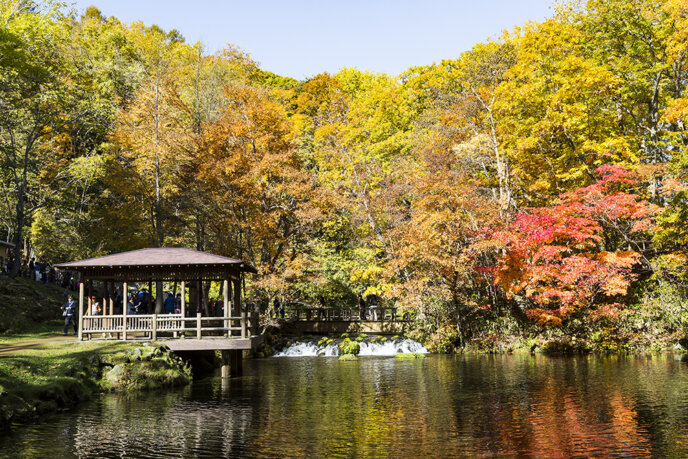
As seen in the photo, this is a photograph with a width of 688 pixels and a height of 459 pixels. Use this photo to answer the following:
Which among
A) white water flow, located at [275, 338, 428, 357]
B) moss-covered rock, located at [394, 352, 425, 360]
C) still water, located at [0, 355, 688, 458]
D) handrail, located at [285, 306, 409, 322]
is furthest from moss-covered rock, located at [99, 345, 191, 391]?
handrail, located at [285, 306, 409, 322]

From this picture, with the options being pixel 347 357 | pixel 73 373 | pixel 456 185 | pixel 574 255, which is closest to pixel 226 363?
pixel 73 373

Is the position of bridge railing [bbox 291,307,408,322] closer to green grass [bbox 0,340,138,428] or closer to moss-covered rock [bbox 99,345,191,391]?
moss-covered rock [bbox 99,345,191,391]

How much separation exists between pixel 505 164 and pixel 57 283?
103 feet

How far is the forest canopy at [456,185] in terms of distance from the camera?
2677 centimetres

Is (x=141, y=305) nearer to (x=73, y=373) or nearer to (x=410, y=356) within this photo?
(x=73, y=373)

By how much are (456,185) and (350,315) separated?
495 inches

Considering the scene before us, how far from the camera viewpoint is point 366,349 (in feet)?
104

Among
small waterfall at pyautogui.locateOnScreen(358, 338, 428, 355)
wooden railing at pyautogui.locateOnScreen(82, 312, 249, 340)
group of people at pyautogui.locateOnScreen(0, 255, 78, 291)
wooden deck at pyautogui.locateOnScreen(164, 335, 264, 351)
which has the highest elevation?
group of people at pyautogui.locateOnScreen(0, 255, 78, 291)

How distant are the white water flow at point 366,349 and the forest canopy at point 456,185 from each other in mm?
1619

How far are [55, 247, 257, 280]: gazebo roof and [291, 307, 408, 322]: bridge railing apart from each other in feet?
50.9

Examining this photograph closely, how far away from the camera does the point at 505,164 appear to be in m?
30.8

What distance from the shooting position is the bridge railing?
36912 mm

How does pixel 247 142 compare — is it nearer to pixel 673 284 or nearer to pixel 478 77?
pixel 478 77

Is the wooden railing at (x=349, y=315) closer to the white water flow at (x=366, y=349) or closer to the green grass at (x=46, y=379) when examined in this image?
the white water flow at (x=366, y=349)
